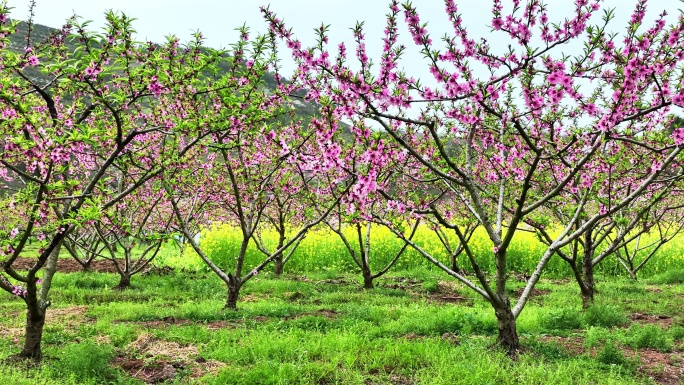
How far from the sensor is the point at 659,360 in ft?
19.2

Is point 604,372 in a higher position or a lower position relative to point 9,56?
lower

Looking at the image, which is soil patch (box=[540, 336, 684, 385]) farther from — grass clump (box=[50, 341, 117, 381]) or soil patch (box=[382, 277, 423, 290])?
grass clump (box=[50, 341, 117, 381])

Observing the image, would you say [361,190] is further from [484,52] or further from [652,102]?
[652,102]

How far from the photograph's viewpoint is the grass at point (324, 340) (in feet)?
17.0

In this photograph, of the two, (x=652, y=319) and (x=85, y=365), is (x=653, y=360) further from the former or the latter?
(x=85, y=365)

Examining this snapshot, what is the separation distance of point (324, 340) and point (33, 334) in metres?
3.48

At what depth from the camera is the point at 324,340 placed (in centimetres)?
623

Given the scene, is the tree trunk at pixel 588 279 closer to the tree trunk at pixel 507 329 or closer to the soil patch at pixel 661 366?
the soil patch at pixel 661 366

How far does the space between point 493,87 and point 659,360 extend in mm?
3978

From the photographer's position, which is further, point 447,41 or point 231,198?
point 231,198

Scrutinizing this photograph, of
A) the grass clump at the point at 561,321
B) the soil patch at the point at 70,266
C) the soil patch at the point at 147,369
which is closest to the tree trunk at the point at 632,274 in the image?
the grass clump at the point at 561,321

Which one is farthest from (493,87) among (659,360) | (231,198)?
(231,198)

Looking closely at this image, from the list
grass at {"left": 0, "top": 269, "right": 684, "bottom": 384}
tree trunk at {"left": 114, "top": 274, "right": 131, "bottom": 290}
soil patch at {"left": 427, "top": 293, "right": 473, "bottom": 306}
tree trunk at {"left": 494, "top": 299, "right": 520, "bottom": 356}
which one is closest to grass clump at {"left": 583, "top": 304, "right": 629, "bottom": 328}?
grass at {"left": 0, "top": 269, "right": 684, "bottom": 384}

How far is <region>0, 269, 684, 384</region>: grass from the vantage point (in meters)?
5.18
